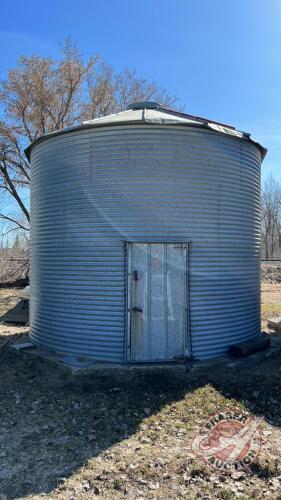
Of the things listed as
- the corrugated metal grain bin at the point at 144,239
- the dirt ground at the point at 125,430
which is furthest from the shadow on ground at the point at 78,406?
the corrugated metal grain bin at the point at 144,239

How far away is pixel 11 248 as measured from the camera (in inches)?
1046

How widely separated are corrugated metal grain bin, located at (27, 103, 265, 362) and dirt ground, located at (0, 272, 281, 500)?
0.73 m

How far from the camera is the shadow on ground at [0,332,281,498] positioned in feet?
14.6

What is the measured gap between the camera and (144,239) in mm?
7301

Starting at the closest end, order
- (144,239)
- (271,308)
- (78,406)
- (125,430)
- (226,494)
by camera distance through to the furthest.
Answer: (226,494), (125,430), (78,406), (144,239), (271,308)

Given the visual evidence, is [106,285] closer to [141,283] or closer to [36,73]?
[141,283]

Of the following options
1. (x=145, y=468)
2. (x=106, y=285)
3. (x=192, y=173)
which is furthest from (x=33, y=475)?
(x=192, y=173)

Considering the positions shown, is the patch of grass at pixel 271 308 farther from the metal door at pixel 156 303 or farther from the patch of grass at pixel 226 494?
the patch of grass at pixel 226 494

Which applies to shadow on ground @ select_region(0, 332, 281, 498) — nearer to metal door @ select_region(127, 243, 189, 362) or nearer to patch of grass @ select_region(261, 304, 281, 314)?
metal door @ select_region(127, 243, 189, 362)

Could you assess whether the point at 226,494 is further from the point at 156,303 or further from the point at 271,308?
the point at 271,308

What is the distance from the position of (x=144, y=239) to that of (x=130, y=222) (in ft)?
1.29

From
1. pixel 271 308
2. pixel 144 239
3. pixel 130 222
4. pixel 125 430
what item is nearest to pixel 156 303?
pixel 144 239

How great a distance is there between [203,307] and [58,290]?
279 cm

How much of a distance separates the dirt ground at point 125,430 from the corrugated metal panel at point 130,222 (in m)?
0.88
